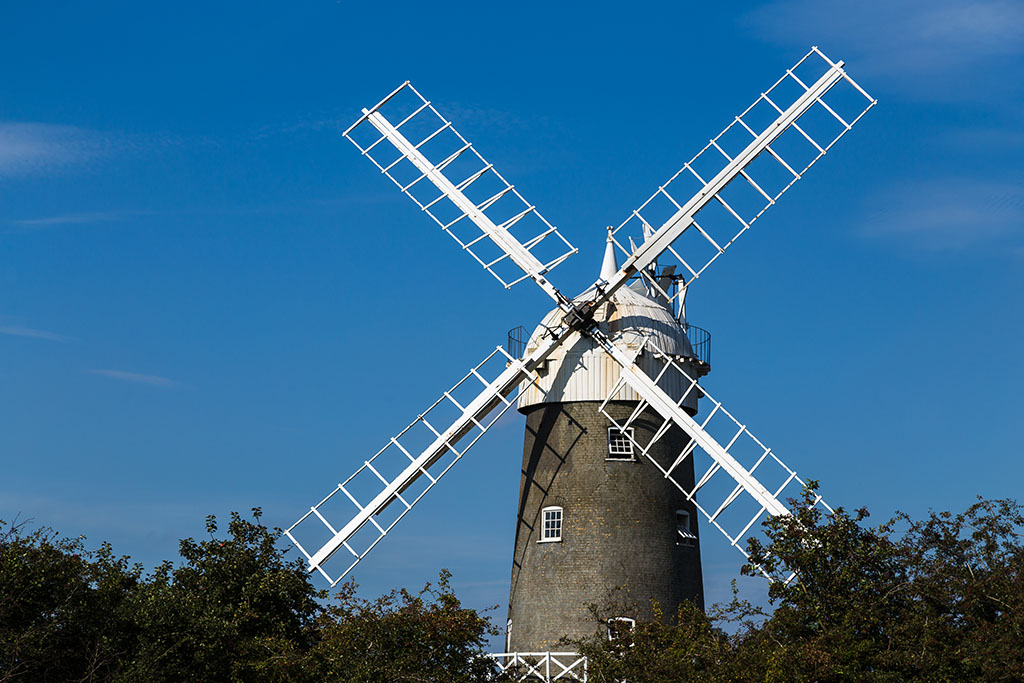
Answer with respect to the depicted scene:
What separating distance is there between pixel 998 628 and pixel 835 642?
10.6 feet

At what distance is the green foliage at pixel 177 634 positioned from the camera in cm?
2803

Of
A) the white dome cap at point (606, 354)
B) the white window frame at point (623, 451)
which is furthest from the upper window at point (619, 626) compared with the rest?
the white dome cap at point (606, 354)

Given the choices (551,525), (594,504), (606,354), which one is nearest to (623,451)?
(594,504)

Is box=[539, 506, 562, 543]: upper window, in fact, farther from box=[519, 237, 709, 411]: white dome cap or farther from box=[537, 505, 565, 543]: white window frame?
box=[519, 237, 709, 411]: white dome cap

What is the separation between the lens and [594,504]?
1308 inches

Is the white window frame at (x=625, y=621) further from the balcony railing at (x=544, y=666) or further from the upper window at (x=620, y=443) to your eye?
the upper window at (x=620, y=443)

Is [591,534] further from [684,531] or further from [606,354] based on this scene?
[606,354]

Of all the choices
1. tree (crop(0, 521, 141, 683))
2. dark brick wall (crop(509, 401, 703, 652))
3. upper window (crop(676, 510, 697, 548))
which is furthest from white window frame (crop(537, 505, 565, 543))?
tree (crop(0, 521, 141, 683))

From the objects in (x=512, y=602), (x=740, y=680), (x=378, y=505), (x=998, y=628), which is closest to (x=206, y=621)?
(x=378, y=505)

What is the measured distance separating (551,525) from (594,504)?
1.29 metres

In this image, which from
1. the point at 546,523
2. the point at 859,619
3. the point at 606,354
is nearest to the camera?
the point at 859,619

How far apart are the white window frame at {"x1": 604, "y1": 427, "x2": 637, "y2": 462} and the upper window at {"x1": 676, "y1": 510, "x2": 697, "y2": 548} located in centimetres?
199

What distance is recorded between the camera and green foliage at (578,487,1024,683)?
25.9 meters

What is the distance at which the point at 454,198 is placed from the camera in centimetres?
3606
